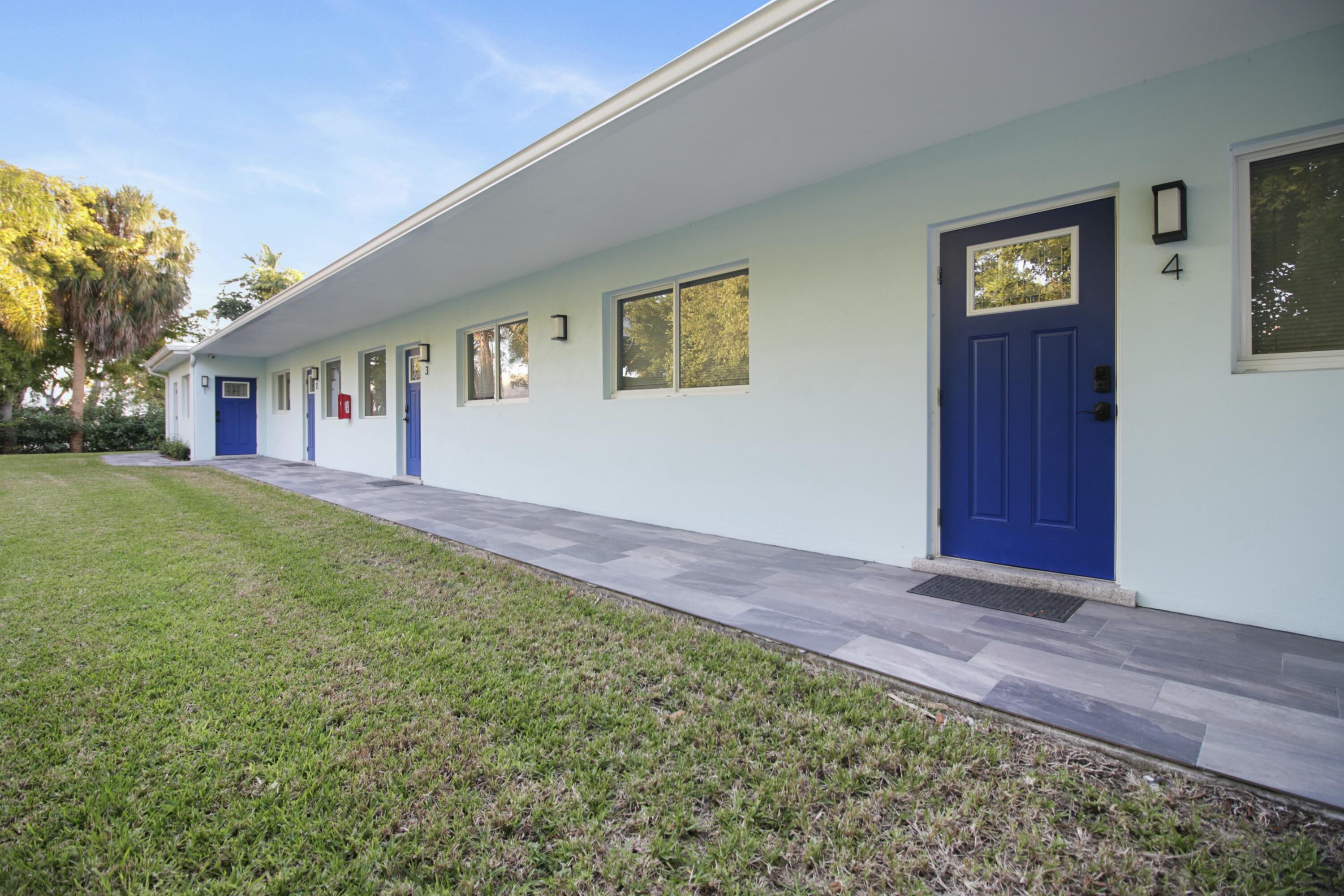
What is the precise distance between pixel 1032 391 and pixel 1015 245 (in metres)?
0.83

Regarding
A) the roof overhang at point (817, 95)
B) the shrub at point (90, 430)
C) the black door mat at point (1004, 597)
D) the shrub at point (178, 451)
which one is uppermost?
the roof overhang at point (817, 95)

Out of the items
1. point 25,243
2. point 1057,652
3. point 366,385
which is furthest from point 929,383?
point 25,243

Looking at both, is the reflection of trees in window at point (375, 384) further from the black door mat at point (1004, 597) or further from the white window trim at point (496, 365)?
the black door mat at point (1004, 597)

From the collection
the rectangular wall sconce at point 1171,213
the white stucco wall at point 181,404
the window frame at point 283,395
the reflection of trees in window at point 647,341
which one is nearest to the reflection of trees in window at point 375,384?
the window frame at point 283,395

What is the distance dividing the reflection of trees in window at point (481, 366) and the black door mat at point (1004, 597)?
5.54 m

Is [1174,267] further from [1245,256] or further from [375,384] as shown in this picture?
[375,384]

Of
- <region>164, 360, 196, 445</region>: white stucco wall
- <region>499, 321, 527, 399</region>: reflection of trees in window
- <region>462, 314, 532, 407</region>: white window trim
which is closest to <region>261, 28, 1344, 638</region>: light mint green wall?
<region>462, 314, 532, 407</region>: white window trim

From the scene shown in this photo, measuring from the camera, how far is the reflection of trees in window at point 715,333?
4480mm

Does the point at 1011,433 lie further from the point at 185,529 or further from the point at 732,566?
the point at 185,529

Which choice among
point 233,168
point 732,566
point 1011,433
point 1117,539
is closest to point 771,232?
point 1011,433

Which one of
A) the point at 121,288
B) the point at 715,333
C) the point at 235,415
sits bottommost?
the point at 235,415

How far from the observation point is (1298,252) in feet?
8.14

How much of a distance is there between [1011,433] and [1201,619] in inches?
45.6

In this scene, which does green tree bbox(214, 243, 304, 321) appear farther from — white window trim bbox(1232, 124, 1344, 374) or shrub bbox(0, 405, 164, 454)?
white window trim bbox(1232, 124, 1344, 374)
